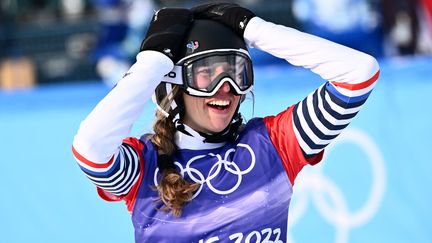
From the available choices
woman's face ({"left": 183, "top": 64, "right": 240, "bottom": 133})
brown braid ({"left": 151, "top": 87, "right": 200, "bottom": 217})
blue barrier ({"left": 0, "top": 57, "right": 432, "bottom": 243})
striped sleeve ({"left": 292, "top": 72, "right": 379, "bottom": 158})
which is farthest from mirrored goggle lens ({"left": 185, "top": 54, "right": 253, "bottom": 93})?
blue barrier ({"left": 0, "top": 57, "right": 432, "bottom": 243})

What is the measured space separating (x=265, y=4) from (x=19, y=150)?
3.15 m

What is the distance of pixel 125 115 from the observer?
3334 millimetres

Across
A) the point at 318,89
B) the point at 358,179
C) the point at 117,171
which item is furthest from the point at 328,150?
the point at 117,171

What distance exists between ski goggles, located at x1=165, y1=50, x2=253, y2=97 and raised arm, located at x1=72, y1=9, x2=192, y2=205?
7 cm

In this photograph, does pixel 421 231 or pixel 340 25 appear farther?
pixel 340 25

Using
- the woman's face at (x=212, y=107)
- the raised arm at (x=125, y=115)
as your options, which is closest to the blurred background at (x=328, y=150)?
the woman's face at (x=212, y=107)

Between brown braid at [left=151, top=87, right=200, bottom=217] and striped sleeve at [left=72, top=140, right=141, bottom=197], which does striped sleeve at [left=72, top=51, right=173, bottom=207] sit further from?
brown braid at [left=151, top=87, right=200, bottom=217]

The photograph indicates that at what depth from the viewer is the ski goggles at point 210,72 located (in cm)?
344

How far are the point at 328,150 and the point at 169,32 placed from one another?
2.34m

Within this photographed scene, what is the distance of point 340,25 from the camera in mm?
7523

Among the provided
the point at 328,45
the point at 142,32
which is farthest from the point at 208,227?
the point at 142,32

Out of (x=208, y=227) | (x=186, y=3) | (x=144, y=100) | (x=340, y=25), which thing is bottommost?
(x=186, y=3)

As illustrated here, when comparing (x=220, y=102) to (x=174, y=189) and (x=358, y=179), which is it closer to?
(x=174, y=189)

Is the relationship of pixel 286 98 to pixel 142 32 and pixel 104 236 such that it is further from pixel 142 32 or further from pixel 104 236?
pixel 142 32
